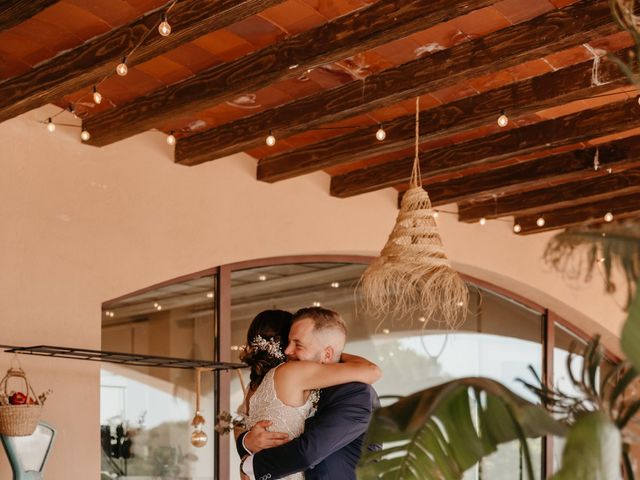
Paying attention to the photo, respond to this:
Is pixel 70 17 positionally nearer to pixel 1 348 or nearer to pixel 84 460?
pixel 1 348

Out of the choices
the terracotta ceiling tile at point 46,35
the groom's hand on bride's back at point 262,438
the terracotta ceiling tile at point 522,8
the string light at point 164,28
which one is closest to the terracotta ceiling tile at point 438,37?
the terracotta ceiling tile at point 522,8

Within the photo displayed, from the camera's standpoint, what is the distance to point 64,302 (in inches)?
205

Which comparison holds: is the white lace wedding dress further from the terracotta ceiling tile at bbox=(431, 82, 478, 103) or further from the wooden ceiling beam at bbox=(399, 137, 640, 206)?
the wooden ceiling beam at bbox=(399, 137, 640, 206)

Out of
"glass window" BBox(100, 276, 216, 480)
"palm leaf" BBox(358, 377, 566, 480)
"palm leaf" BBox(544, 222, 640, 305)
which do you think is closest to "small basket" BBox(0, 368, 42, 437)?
"glass window" BBox(100, 276, 216, 480)

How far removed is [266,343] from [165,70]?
222 cm

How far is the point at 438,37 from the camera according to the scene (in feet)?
14.3

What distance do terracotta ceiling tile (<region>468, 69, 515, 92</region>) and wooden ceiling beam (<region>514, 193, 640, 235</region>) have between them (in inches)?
71.6

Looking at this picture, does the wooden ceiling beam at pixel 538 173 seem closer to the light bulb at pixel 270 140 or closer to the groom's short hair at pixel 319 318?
the light bulb at pixel 270 140

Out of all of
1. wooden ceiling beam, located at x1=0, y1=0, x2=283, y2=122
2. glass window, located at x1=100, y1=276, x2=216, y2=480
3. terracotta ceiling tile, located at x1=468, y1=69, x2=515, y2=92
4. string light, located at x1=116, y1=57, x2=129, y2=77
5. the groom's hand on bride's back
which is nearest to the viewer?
the groom's hand on bride's back

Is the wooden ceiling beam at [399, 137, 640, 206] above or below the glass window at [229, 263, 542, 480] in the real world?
above

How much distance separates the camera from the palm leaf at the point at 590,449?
1141 mm

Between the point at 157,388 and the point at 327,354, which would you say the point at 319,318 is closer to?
the point at 327,354

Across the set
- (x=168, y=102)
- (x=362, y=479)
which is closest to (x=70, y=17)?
(x=168, y=102)

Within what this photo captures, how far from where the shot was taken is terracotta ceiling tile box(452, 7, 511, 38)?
4.10m
